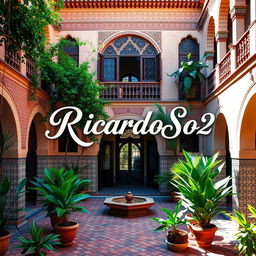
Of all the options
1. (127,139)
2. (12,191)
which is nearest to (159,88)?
(127,139)

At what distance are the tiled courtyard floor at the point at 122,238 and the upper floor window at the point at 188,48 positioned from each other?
21.9ft

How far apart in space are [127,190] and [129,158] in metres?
2.47

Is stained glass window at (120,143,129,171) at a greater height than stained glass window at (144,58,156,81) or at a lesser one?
lesser

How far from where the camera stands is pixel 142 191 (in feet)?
42.5

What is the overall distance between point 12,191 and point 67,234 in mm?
2411

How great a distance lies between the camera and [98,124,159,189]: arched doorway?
1474 centimetres

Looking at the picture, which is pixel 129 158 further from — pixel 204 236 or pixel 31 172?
pixel 204 236

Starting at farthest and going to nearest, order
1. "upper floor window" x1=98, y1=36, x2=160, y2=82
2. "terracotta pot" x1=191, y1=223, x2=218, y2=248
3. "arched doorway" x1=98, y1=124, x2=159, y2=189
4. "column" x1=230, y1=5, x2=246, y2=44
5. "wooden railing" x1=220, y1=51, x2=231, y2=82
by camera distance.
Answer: "arched doorway" x1=98, y1=124, x2=159, y2=189 → "upper floor window" x1=98, y1=36, x2=160, y2=82 → "wooden railing" x1=220, y1=51, x2=231, y2=82 → "column" x1=230, y1=5, x2=246, y2=44 → "terracotta pot" x1=191, y1=223, x2=218, y2=248

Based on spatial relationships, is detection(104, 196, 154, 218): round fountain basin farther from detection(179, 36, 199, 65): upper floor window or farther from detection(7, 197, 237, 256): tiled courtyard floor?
detection(179, 36, 199, 65): upper floor window

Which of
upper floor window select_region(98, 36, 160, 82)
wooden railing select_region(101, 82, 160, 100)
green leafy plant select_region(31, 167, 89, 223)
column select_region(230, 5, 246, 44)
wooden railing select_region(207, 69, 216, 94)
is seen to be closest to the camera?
green leafy plant select_region(31, 167, 89, 223)

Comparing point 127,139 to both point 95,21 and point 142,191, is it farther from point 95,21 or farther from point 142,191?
point 95,21

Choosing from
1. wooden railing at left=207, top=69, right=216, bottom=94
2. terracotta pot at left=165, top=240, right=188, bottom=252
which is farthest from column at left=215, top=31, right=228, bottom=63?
terracotta pot at left=165, top=240, right=188, bottom=252

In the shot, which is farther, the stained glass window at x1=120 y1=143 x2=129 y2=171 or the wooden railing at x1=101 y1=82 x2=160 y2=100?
the stained glass window at x1=120 y1=143 x2=129 y2=171

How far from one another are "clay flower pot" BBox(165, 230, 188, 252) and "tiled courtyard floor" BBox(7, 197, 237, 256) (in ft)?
0.33
